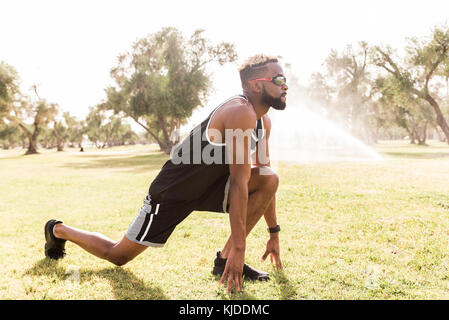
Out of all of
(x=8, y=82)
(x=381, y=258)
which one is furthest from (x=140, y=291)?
(x=8, y=82)

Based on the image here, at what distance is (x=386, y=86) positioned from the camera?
35.5m

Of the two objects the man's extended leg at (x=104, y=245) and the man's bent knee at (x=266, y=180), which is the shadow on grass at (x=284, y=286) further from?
the man's extended leg at (x=104, y=245)

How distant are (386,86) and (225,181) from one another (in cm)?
3764

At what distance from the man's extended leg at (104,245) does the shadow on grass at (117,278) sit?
0.61 ft

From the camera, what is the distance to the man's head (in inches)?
126

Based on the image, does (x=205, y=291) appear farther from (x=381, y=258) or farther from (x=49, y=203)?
(x=49, y=203)

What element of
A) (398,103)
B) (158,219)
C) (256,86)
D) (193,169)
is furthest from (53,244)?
(398,103)

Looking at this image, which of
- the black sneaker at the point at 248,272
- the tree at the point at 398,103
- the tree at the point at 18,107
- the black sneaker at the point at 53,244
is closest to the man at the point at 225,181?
the black sneaker at the point at 248,272

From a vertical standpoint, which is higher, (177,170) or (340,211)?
(177,170)

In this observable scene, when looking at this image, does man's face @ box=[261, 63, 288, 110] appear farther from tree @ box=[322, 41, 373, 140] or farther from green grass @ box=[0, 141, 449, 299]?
tree @ box=[322, 41, 373, 140]

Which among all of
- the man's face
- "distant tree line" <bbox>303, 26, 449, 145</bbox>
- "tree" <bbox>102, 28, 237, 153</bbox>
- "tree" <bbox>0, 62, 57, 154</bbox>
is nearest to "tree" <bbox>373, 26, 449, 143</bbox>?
"distant tree line" <bbox>303, 26, 449, 145</bbox>

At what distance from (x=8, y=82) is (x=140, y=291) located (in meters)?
52.2

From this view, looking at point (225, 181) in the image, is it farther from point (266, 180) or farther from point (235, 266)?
point (235, 266)

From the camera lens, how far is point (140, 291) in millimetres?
3166
